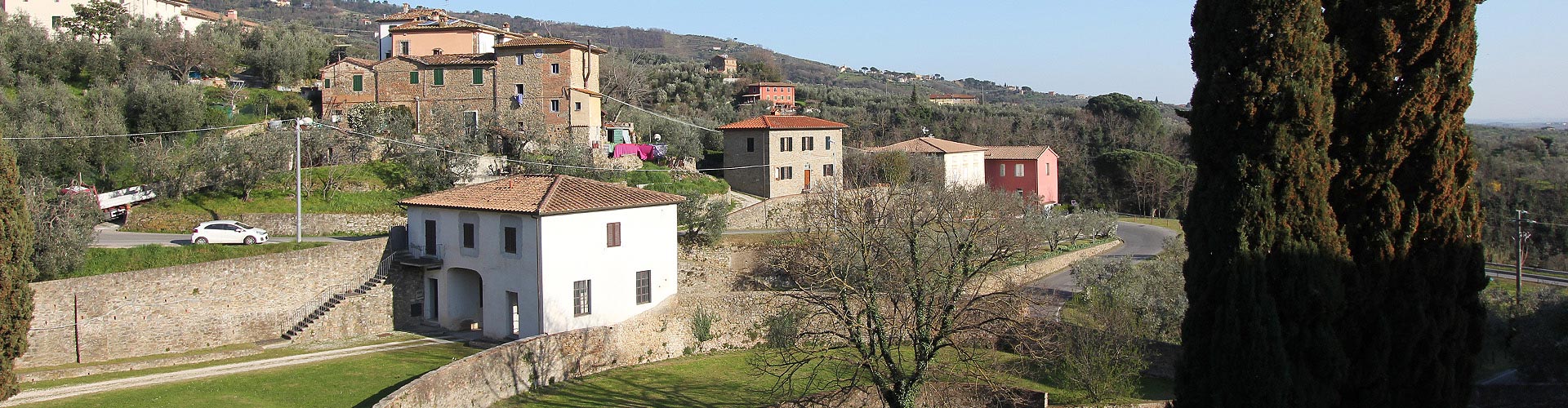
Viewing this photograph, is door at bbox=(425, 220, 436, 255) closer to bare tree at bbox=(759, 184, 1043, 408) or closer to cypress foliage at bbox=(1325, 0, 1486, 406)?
bare tree at bbox=(759, 184, 1043, 408)

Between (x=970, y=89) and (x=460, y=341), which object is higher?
(x=970, y=89)

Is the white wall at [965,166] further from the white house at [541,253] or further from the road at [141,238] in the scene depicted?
the road at [141,238]

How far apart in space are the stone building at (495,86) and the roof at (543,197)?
15603 millimetres

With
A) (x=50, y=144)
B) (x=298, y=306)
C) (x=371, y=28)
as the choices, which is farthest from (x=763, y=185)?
(x=371, y=28)

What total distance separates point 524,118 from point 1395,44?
125 feet

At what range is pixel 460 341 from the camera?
81.6 feet

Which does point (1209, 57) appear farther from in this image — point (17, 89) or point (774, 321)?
point (17, 89)

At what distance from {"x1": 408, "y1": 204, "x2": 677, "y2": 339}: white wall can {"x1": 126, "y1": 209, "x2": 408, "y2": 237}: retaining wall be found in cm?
523

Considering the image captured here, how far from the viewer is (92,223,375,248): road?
25953 millimetres

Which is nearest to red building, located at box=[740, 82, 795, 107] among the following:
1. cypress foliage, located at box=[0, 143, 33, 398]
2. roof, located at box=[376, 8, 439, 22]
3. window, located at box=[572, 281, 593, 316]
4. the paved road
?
roof, located at box=[376, 8, 439, 22]

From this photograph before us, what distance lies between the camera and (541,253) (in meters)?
24.6

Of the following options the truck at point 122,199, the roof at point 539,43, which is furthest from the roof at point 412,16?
the truck at point 122,199

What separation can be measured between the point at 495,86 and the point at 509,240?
21.4 m

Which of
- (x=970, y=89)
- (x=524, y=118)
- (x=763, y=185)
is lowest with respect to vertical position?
(x=763, y=185)
